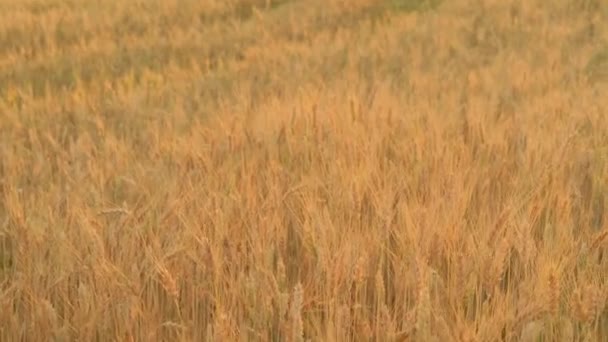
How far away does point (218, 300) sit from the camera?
127 cm

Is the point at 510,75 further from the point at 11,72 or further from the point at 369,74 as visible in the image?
the point at 11,72

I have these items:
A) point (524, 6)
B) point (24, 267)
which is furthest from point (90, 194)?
point (524, 6)

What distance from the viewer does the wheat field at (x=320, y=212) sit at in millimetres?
1277

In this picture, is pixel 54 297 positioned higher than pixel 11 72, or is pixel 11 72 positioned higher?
pixel 54 297

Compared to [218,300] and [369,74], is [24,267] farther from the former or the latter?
A: [369,74]

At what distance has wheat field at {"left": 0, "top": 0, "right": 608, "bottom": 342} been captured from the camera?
4.19 feet

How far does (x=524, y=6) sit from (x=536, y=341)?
503 cm

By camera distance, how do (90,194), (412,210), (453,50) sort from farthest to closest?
1. (453,50)
2. (90,194)
3. (412,210)

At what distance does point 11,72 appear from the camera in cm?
523

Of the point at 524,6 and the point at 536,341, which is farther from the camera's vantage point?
the point at 524,6

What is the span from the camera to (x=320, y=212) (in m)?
1.62

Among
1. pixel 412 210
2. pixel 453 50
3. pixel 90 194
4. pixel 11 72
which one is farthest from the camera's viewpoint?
pixel 11 72

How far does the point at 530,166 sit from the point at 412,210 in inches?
21.4

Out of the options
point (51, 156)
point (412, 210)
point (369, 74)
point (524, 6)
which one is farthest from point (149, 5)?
point (412, 210)
